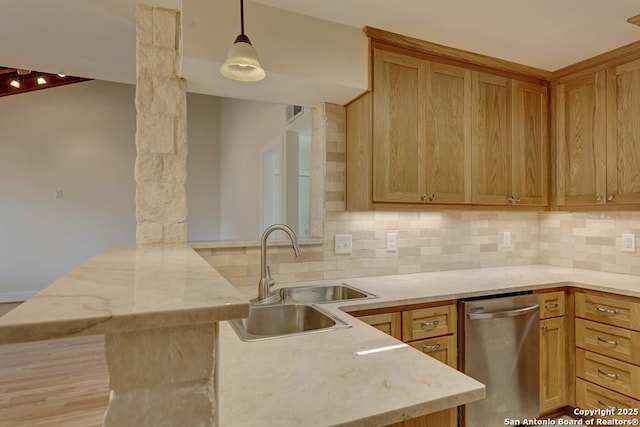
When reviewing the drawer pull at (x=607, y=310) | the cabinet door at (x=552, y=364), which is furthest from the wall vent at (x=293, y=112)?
the drawer pull at (x=607, y=310)

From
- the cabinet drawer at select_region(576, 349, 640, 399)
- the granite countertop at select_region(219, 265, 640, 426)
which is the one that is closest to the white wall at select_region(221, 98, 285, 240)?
the granite countertop at select_region(219, 265, 640, 426)

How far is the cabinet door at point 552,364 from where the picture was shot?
2.12 m

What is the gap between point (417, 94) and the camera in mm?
2145

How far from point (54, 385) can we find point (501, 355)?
10.6ft

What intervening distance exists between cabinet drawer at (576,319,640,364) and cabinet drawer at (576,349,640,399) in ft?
0.12

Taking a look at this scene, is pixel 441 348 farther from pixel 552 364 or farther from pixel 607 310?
pixel 607 310

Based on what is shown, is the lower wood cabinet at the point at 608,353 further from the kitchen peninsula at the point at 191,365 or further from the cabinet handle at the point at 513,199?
the kitchen peninsula at the point at 191,365

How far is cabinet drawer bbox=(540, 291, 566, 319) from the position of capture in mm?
2135

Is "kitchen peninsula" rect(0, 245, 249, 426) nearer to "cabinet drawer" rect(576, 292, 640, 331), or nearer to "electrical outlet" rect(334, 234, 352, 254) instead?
"electrical outlet" rect(334, 234, 352, 254)

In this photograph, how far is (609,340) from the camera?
2.01 metres

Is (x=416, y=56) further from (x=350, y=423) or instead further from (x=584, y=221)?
(x=350, y=423)

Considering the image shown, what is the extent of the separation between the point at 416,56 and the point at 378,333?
1.68 m

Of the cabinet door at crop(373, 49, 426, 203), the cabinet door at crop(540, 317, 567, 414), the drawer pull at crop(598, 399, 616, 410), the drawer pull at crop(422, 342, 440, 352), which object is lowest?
the drawer pull at crop(598, 399, 616, 410)

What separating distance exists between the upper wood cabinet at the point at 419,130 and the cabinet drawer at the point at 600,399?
4.33ft
